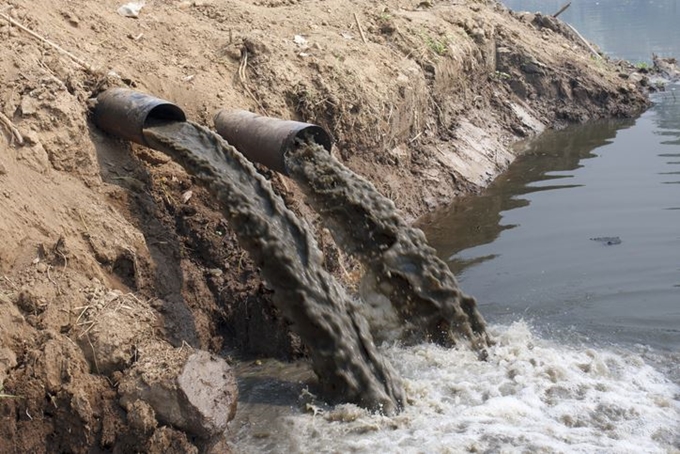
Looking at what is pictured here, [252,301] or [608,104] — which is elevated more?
[608,104]

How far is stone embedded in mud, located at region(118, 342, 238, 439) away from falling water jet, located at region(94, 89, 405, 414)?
2.82 ft

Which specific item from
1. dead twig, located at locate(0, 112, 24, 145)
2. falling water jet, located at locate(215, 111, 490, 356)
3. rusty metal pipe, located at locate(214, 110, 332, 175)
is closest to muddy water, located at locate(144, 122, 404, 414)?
rusty metal pipe, located at locate(214, 110, 332, 175)

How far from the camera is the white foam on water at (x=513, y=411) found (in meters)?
5.57

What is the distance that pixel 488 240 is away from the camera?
972cm

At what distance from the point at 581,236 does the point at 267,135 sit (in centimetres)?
412

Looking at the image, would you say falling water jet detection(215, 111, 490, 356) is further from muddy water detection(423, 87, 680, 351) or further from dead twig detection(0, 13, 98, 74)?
dead twig detection(0, 13, 98, 74)

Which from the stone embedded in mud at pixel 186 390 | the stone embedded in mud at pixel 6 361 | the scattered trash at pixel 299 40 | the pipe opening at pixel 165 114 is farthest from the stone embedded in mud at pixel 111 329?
the scattered trash at pixel 299 40

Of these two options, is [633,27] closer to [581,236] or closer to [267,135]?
[581,236]

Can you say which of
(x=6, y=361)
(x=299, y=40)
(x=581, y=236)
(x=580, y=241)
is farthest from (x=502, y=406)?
(x=299, y=40)

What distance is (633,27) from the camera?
3669 cm

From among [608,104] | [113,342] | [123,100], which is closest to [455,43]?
[608,104]

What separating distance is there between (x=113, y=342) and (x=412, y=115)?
6.53 meters

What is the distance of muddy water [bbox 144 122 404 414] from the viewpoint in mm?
6102

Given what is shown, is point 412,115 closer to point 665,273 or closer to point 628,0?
point 665,273
